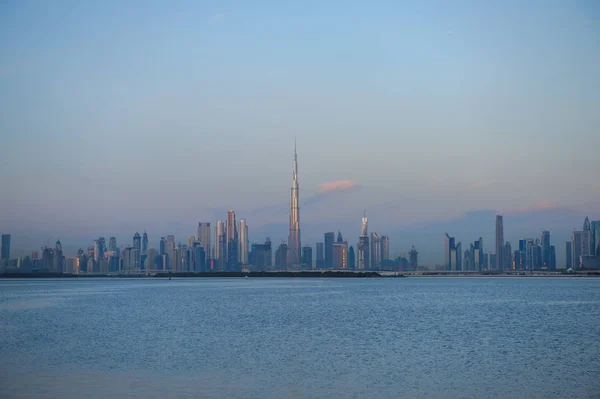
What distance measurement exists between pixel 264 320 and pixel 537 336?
1024 inches

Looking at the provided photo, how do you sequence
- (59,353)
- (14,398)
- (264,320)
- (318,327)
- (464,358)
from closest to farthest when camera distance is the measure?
1. (14,398)
2. (464,358)
3. (59,353)
4. (318,327)
5. (264,320)

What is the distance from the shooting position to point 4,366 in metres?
35.4

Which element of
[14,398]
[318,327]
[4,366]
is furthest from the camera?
[318,327]

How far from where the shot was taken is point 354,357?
128 ft

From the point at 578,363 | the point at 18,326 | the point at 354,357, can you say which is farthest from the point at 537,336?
the point at 18,326

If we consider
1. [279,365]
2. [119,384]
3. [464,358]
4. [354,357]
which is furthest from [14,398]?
[464,358]

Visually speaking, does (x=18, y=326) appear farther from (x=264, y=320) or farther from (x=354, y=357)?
(x=354, y=357)

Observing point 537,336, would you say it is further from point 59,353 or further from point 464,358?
point 59,353

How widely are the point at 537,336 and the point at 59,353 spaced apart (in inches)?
1338

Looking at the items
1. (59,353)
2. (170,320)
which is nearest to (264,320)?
(170,320)

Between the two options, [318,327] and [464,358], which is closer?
[464,358]

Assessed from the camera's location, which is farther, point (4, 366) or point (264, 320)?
point (264, 320)

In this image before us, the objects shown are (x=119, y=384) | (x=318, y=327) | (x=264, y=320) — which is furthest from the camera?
(x=264, y=320)

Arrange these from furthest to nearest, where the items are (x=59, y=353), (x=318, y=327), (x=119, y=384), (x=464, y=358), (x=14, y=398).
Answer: (x=318, y=327), (x=59, y=353), (x=464, y=358), (x=119, y=384), (x=14, y=398)
